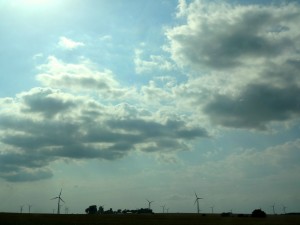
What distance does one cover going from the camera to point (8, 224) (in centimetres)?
10619

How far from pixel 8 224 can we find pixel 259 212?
122 metres

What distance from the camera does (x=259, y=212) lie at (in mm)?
191250

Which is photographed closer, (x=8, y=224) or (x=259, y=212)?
(x=8, y=224)
